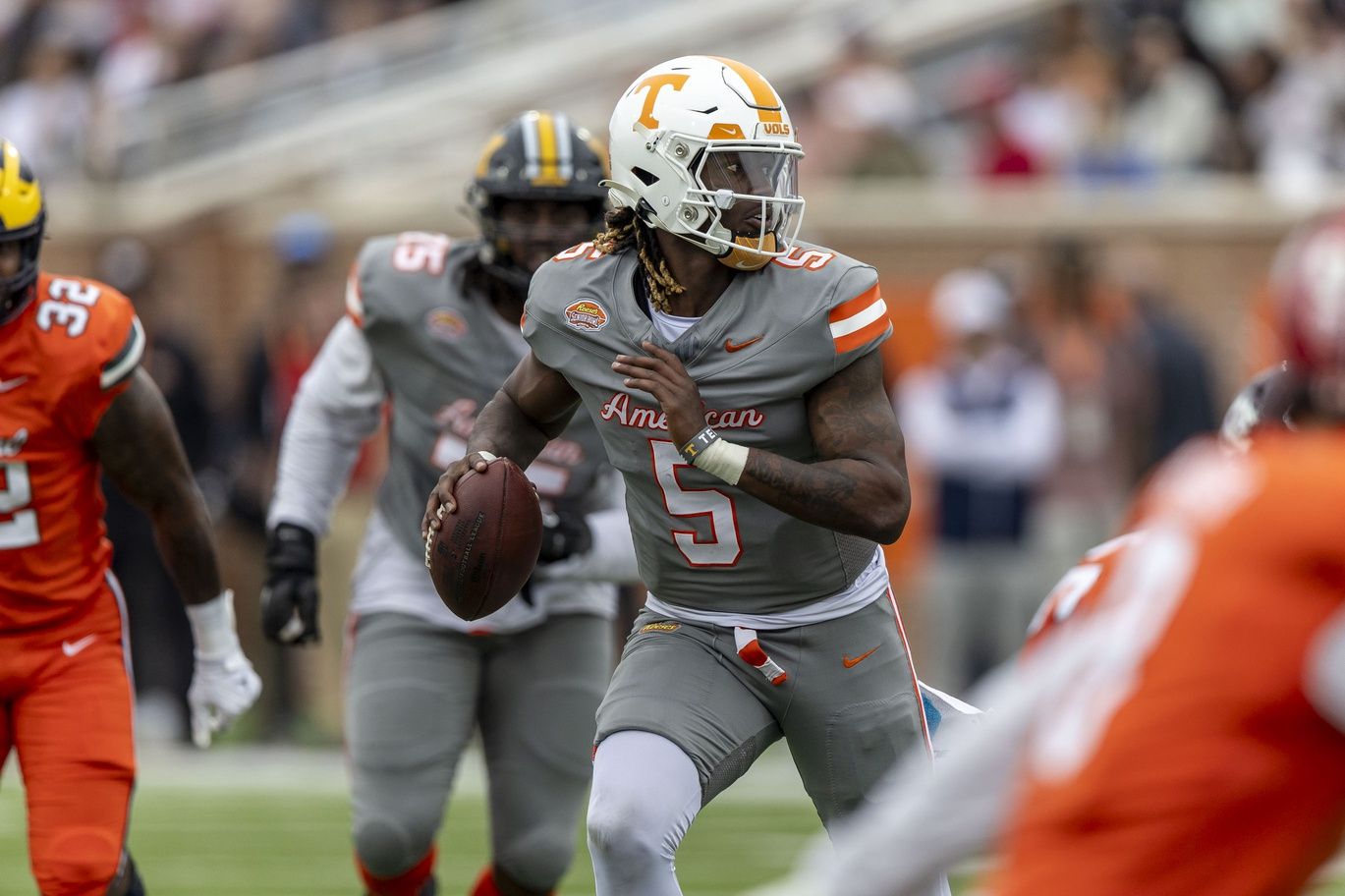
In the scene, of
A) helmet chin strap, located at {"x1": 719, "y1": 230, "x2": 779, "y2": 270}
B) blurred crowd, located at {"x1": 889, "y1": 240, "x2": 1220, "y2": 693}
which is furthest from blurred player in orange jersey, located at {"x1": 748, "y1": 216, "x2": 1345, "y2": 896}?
blurred crowd, located at {"x1": 889, "y1": 240, "x2": 1220, "y2": 693}

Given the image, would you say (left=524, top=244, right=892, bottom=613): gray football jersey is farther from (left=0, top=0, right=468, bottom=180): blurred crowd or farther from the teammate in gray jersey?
(left=0, top=0, right=468, bottom=180): blurred crowd

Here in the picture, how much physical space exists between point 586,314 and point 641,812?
0.95 metres

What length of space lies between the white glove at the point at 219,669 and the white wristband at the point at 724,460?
4.91ft

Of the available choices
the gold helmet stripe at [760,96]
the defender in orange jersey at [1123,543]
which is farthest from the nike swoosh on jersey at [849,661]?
the gold helmet stripe at [760,96]

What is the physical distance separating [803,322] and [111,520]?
609 centimetres

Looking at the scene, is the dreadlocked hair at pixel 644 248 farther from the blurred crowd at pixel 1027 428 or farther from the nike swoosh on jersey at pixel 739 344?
the blurred crowd at pixel 1027 428

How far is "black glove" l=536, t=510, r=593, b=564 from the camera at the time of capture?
476 cm

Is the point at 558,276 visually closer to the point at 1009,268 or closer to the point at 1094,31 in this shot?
the point at 1009,268

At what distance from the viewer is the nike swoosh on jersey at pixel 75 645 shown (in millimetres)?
4488

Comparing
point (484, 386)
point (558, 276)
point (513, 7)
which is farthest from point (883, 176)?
point (558, 276)

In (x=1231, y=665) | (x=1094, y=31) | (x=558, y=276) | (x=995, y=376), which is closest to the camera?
(x=1231, y=665)

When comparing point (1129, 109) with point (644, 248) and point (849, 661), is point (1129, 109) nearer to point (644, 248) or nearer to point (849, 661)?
point (644, 248)

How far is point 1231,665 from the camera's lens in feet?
7.51

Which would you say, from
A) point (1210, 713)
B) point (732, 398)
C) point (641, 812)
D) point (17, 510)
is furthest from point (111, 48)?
point (1210, 713)
